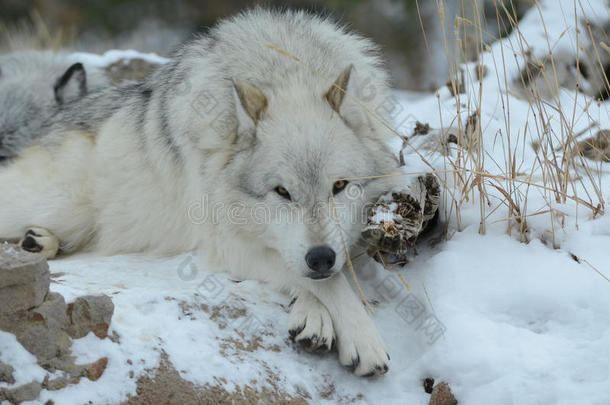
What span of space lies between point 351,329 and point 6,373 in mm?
Result: 1480

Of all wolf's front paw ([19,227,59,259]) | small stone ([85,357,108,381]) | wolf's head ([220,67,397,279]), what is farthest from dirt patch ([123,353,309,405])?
wolf's front paw ([19,227,59,259])

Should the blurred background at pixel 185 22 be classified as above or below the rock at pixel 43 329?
below

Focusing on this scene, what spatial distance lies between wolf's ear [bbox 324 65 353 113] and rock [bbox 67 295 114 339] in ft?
5.03

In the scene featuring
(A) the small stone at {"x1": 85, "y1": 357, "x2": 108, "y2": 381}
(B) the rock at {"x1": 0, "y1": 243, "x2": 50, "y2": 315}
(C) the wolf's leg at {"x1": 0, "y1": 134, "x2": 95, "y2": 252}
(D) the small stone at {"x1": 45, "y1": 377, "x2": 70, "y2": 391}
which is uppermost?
(B) the rock at {"x1": 0, "y1": 243, "x2": 50, "y2": 315}

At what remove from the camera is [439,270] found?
3.08 meters

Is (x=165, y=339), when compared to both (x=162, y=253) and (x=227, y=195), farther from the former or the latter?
(x=162, y=253)

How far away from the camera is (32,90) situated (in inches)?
220

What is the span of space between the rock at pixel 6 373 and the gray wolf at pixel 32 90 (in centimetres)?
318

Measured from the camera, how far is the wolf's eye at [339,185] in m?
2.91

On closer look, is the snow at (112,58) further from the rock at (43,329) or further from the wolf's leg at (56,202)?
the rock at (43,329)

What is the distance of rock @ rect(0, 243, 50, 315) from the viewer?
2.00m

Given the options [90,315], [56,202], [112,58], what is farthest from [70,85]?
[90,315]

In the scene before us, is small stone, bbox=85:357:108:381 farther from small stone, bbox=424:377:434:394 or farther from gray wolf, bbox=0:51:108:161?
gray wolf, bbox=0:51:108:161

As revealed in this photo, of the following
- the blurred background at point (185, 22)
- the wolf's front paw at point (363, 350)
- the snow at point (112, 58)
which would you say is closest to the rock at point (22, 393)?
the wolf's front paw at point (363, 350)
